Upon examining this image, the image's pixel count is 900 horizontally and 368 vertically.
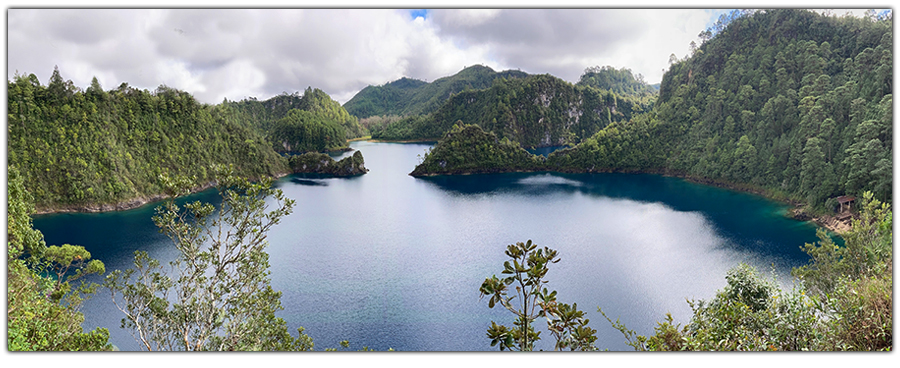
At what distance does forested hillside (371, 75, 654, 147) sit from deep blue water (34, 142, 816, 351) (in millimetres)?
47068

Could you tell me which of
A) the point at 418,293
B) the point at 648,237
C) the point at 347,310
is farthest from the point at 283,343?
the point at 648,237

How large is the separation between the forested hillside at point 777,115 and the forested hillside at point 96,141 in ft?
84.7

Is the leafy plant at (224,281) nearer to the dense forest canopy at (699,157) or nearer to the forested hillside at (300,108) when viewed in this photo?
the dense forest canopy at (699,157)

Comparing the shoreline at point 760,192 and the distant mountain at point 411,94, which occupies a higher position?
the distant mountain at point 411,94

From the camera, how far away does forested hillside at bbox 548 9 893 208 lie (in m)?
19.4

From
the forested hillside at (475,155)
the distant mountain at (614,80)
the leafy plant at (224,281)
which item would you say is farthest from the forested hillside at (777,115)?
the distant mountain at (614,80)

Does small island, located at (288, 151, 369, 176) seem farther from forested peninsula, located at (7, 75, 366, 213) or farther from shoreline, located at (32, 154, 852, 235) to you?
shoreline, located at (32, 154, 852, 235)

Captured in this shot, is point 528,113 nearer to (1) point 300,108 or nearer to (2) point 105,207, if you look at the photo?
(1) point 300,108

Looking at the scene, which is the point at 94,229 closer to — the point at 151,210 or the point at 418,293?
the point at 151,210

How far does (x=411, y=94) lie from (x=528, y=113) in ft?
154

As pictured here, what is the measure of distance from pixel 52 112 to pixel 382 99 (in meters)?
99.9

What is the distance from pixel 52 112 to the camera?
15906mm

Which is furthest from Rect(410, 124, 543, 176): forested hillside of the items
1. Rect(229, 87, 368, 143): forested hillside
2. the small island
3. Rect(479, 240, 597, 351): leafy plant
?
Rect(479, 240, 597, 351): leafy plant

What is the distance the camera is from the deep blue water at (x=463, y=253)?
11.9m
